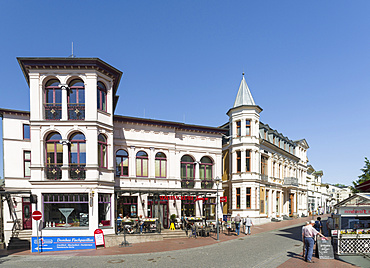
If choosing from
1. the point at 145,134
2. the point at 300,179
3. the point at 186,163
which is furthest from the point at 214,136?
the point at 300,179

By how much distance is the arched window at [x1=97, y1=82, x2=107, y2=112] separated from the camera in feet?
62.1

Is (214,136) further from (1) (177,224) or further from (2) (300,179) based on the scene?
(2) (300,179)

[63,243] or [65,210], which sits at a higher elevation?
[65,210]

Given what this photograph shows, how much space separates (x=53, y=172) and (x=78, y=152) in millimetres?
1889

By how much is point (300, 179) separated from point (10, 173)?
42.4 meters

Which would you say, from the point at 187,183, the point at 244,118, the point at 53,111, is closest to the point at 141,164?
the point at 187,183

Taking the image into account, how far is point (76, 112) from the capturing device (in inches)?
713

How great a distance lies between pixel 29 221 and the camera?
21531 mm

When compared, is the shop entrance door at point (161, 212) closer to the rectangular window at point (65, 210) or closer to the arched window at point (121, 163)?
the arched window at point (121, 163)

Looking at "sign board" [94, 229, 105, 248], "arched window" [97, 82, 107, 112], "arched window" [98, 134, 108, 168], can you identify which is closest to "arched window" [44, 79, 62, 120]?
"arched window" [97, 82, 107, 112]

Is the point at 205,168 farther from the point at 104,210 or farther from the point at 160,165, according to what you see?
the point at 104,210

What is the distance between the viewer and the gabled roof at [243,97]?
3181cm

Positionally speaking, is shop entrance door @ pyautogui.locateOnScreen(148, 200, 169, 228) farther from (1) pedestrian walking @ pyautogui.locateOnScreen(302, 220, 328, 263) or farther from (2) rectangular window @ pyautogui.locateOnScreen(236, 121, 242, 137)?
(2) rectangular window @ pyautogui.locateOnScreen(236, 121, 242, 137)

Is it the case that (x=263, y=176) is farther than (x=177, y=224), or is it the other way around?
(x=263, y=176)
